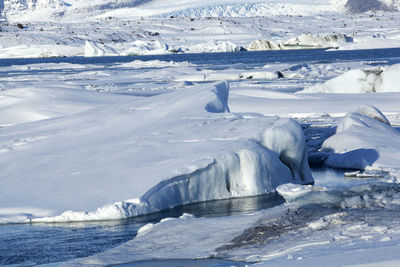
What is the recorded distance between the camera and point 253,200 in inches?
302

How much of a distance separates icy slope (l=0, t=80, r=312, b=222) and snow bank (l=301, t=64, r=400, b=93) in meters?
10.8

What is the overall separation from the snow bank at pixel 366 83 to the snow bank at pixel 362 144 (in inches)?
330

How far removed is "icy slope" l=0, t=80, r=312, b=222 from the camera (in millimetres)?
7086

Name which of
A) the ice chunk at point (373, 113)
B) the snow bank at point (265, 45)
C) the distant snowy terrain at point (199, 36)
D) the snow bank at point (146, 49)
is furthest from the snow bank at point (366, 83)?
the snow bank at point (265, 45)

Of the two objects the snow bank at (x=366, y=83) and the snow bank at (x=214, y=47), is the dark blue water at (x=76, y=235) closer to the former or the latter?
the snow bank at (x=366, y=83)

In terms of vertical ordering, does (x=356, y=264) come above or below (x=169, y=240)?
above

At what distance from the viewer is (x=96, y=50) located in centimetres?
6506

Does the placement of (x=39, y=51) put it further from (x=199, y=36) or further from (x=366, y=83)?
(x=366, y=83)

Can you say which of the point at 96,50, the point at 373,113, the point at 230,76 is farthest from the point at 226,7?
the point at 373,113

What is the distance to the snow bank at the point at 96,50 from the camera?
63.2m

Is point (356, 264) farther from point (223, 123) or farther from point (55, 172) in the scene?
point (223, 123)

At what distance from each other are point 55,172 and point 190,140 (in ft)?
5.58

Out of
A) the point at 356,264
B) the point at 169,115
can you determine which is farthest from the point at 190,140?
the point at 356,264

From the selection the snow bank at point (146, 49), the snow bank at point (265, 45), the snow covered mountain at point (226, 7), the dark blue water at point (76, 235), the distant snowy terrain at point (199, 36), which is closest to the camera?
the dark blue water at point (76, 235)
